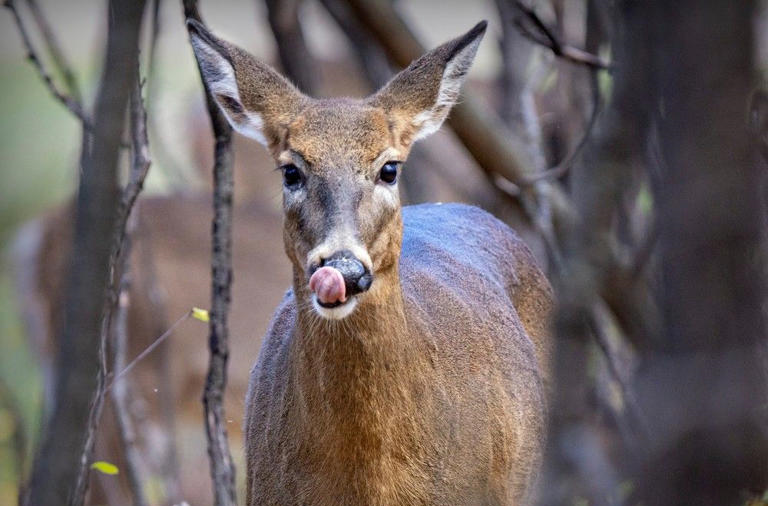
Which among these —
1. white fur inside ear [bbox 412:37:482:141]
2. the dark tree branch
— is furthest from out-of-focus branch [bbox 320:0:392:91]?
the dark tree branch

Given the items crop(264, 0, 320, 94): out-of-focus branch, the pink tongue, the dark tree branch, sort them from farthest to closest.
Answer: crop(264, 0, 320, 94): out-of-focus branch → the pink tongue → the dark tree branch

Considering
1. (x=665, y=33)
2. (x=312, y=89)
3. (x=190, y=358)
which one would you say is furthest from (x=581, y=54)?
(x=190, y=358)

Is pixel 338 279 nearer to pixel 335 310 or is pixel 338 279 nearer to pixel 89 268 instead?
pixel 335 310

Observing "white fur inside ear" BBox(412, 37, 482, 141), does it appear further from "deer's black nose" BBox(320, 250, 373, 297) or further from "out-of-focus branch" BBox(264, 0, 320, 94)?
"out-of-focus branch" BBox(264, 0, 320, 94)

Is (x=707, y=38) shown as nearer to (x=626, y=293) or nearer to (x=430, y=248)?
(x=430, y=248)

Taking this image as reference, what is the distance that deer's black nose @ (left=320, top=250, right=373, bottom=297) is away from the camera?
15.3ft

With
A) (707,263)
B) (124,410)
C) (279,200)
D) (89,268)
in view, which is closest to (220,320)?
(124,410)

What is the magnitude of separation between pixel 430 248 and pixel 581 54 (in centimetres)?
140

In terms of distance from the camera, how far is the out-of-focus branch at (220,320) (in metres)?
6.13

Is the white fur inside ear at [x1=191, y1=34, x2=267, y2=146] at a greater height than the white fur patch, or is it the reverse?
the white fur inside ear at [x1=191, y1=34, x2=267, y2=146]

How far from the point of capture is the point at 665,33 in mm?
2062

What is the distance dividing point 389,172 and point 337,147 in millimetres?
252

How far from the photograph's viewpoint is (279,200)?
36.4 ft

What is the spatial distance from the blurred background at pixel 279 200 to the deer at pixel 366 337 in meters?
0.54
